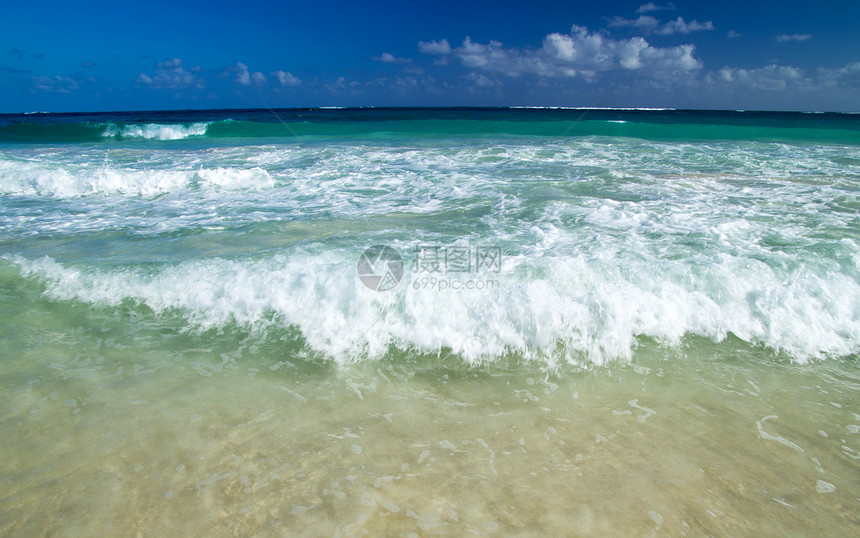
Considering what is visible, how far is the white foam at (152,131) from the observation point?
29.8 metres

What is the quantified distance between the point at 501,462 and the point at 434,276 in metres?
2.23

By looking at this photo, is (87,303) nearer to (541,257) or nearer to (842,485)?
(541,257)

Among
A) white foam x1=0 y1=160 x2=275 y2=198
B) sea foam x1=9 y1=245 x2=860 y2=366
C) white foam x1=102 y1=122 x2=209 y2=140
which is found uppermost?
white foam x1=102 y1=122 x2=209 y2=140

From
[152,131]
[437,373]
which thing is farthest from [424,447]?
[152,131]

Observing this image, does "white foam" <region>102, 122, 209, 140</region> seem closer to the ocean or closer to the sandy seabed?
the ocean

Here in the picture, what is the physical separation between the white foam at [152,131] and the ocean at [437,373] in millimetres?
27066

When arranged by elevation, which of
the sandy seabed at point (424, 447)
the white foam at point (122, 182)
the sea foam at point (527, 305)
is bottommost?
the sandy seabed at point (424, 447)

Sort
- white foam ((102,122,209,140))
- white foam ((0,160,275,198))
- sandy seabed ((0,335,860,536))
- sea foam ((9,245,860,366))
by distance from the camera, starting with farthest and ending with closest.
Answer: white foam ((102,122,209,140))
white foam ((0,160,275,198))
sea foam ((9,245,860,366))
sandy seabed ((0,335,860,536))

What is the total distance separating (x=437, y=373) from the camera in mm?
3188

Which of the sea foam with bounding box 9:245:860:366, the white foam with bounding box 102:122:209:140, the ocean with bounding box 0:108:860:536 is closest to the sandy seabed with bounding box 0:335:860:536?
the ocean with bounding box 0:108:860:536

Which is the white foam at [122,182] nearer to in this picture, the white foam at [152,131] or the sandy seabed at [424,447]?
the sandy seabed at [424,447]

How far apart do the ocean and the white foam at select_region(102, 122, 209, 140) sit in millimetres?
27066

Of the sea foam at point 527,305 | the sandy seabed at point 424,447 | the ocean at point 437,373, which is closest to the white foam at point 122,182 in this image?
the ocean at point 437,373

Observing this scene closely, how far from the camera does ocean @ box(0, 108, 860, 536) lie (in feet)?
6.98
